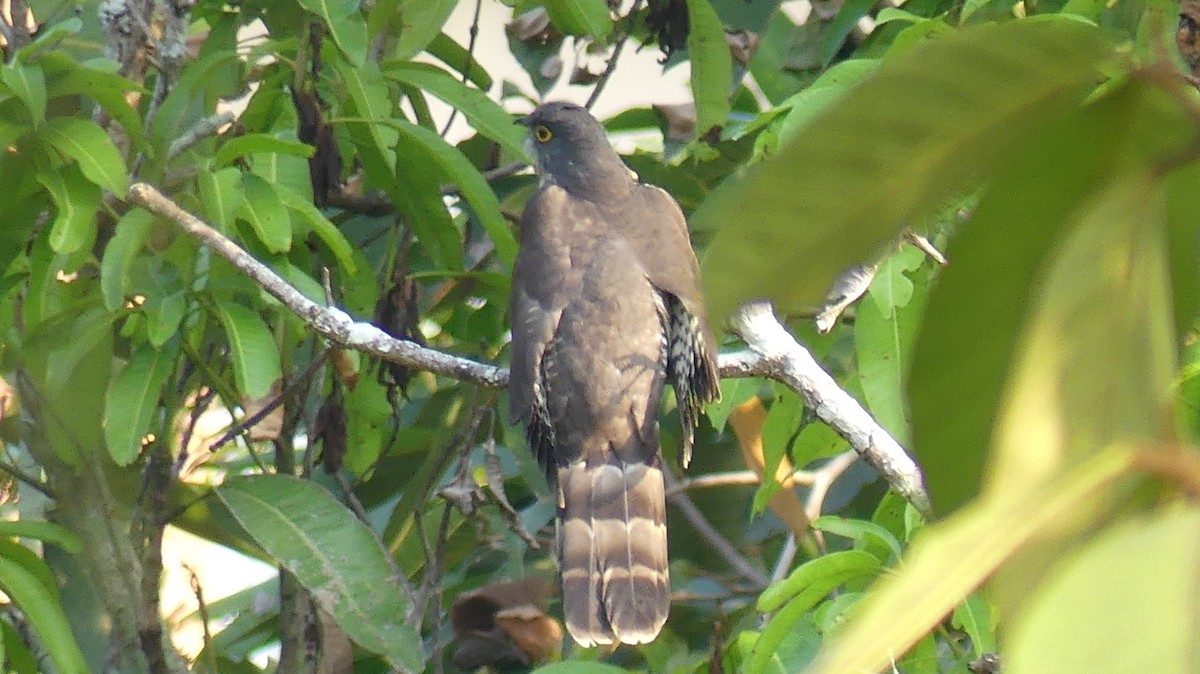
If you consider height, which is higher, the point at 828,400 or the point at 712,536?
the point at 828,400

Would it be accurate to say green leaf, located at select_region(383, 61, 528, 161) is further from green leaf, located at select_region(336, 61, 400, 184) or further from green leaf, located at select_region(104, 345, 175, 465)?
green leaf, located at select_region(104, 345, 175, 465)

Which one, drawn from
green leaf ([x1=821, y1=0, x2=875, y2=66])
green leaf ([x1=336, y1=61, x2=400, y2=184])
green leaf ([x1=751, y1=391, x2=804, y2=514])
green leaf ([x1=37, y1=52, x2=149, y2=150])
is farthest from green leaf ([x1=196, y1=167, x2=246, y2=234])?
green leaf ([x1=821, y1=0, x2=875, y2=66])

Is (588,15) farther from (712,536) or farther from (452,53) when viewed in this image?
(712,536)

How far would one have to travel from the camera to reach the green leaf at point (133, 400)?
347cm

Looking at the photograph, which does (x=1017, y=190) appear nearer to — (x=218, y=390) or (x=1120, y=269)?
(x=1120, y=269)

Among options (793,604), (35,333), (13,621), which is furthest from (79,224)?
(793,604)

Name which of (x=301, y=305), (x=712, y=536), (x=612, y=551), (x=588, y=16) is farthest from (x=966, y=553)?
(x=712, y=536)

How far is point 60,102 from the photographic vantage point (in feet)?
12.9

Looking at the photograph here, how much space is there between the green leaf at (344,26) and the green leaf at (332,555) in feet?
3.98

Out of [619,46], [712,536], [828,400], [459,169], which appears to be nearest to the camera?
[828,400]

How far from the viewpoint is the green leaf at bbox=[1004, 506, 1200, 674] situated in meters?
0.45

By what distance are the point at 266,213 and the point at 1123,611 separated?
10.0 feet

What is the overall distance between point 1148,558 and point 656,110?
4315 millimetres

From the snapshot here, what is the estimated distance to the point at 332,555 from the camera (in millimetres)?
3752
